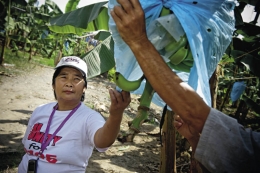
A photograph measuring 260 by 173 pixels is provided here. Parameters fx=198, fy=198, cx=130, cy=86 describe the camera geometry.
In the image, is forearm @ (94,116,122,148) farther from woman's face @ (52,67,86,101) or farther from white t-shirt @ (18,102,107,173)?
woman's face @ (52,67,86,101)

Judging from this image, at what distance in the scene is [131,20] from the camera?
73 centimetres

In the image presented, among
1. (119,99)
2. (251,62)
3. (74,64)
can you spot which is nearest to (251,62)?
(251,62)

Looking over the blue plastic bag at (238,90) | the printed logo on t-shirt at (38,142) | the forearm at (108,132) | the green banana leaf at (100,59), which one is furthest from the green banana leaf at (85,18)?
the blue plastic bag at (238,90)

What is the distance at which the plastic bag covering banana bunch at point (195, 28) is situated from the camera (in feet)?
2.73

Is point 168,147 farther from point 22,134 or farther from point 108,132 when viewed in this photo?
point 22,134

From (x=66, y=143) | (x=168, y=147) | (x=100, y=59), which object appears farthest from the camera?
(x=100, y=59)

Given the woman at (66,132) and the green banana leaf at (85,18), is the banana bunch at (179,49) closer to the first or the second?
the woman at (66,132)

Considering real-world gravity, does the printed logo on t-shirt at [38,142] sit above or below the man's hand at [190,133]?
below

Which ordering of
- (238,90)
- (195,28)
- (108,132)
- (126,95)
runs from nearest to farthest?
(195,28) → (126,95) → (108,132) → (238,90)

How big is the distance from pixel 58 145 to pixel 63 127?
0.45 feet

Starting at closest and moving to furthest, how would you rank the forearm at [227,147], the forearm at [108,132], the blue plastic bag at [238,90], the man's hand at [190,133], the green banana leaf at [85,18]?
1. the forearm at [227,147]
2. the man's hand at [190,133]
3. the forearm at [108,132]
4. the green banana leaf at [85,18]
5. the blue plastic bag at [238,90]

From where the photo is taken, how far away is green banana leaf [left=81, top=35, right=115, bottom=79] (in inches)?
94.7

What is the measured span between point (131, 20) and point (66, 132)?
1096mm

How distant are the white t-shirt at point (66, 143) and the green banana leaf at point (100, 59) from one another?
2.86ft
